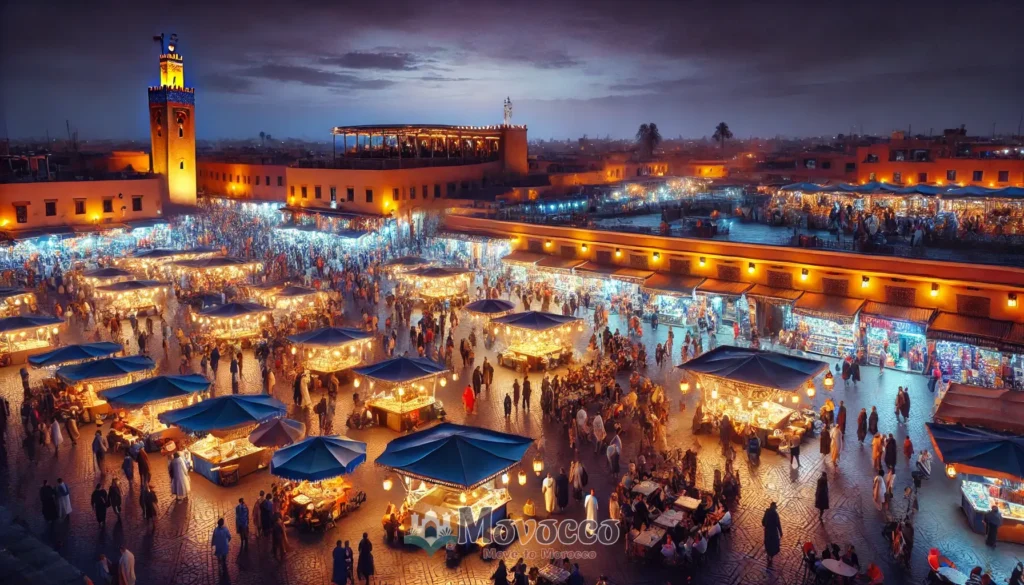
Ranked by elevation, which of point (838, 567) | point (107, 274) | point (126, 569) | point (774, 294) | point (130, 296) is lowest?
point (126, 569)

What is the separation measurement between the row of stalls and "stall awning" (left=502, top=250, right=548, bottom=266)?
2.50 ft

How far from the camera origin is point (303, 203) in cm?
4456

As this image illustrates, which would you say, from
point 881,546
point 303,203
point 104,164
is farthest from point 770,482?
point 104,164

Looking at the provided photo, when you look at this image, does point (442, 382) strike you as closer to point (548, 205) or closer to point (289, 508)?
point (289, 508)

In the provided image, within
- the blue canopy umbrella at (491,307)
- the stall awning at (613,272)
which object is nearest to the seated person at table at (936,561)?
the blue canopy umbrella at (491,307)

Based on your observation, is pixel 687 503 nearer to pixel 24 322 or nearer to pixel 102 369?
pixel 102 369

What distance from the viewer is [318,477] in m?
12.1

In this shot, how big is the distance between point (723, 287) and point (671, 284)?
6.08ft

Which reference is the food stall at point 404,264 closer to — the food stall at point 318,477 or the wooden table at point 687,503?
the food stall at point 318,477

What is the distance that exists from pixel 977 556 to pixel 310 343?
611 inches

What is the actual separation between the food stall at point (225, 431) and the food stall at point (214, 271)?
652 inches

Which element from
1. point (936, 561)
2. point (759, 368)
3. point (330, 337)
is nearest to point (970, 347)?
point (759, 368)

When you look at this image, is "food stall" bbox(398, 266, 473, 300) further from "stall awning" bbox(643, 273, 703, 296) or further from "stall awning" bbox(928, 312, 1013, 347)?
"stall awning" bbox(928, 312, 1013, 347)

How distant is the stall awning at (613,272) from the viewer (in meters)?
26.8
